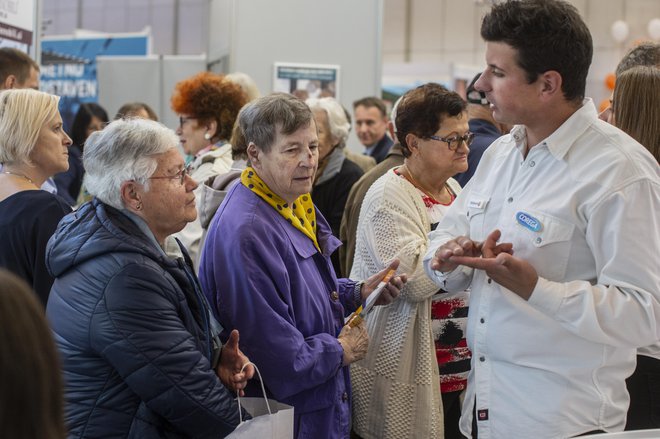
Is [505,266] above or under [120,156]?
under

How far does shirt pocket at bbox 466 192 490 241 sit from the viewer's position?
216 cm

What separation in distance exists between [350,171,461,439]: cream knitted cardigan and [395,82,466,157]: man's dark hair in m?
0.25

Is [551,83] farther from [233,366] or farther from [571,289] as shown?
[233,366]

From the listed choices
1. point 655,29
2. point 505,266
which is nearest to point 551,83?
point 505,266

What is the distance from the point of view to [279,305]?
239cm

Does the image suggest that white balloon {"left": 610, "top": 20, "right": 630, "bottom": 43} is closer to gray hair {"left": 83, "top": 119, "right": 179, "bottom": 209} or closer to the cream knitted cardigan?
the cream knitted cardigan

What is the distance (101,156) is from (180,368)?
64cm

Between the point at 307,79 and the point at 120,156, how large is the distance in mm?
4579

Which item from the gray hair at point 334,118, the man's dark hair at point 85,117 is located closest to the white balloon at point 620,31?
the man's dark hair at point 85,117

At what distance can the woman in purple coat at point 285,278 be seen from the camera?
2.38m

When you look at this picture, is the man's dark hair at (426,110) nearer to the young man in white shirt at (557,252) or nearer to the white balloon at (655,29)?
the young man in white shirt at (557,252)

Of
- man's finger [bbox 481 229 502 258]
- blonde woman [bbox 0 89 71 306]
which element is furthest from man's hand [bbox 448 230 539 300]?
blonde woman [bbox 0 89 71 306]

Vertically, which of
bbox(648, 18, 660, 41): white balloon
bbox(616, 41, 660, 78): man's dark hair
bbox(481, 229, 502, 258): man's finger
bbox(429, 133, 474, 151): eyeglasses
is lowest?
bbox(481, 229, 502, 258): man's finger

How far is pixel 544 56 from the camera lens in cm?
194
